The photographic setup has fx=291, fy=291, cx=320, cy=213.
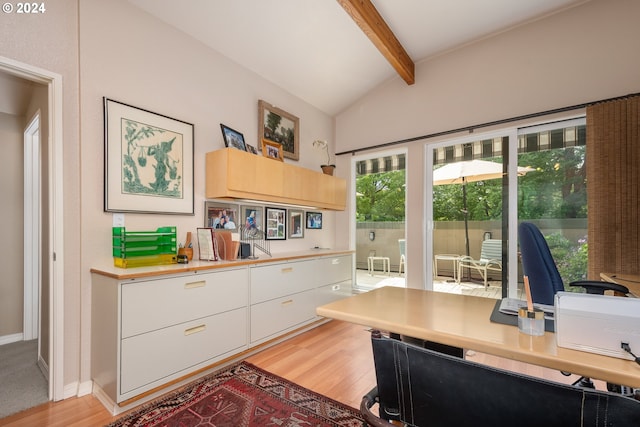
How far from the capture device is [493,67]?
3.20 m

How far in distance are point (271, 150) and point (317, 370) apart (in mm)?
2228

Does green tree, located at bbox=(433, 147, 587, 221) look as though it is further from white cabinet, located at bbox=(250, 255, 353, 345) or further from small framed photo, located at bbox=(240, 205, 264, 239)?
small framed photo, located at bbox=(240, 205, 264, 239)

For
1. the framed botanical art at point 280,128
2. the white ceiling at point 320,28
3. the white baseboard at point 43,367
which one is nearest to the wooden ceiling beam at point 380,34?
the white ceiling at point 320,28

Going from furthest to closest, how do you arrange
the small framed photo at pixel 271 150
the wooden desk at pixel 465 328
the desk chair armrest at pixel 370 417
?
the small framed photo at pixel 271 150, the wooden desk at pixel 465 328, the desk chair armrest at pixel 370 417

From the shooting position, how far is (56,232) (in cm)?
196

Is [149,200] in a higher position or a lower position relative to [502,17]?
lower

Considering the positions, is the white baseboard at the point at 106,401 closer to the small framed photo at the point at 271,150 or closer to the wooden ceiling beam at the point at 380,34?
the small framed photo at the point at 271,150

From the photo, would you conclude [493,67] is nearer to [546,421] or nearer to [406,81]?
[406,81]

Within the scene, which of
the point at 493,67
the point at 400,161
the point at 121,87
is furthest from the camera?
the point at 400,161

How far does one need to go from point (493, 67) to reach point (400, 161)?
1.45m

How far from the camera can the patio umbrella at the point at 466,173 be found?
10.8ft

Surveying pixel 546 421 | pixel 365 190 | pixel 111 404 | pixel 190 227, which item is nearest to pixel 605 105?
pixel 365 190

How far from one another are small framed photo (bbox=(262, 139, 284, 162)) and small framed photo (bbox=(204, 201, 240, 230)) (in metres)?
0.67

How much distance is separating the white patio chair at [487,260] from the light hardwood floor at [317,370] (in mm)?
998
